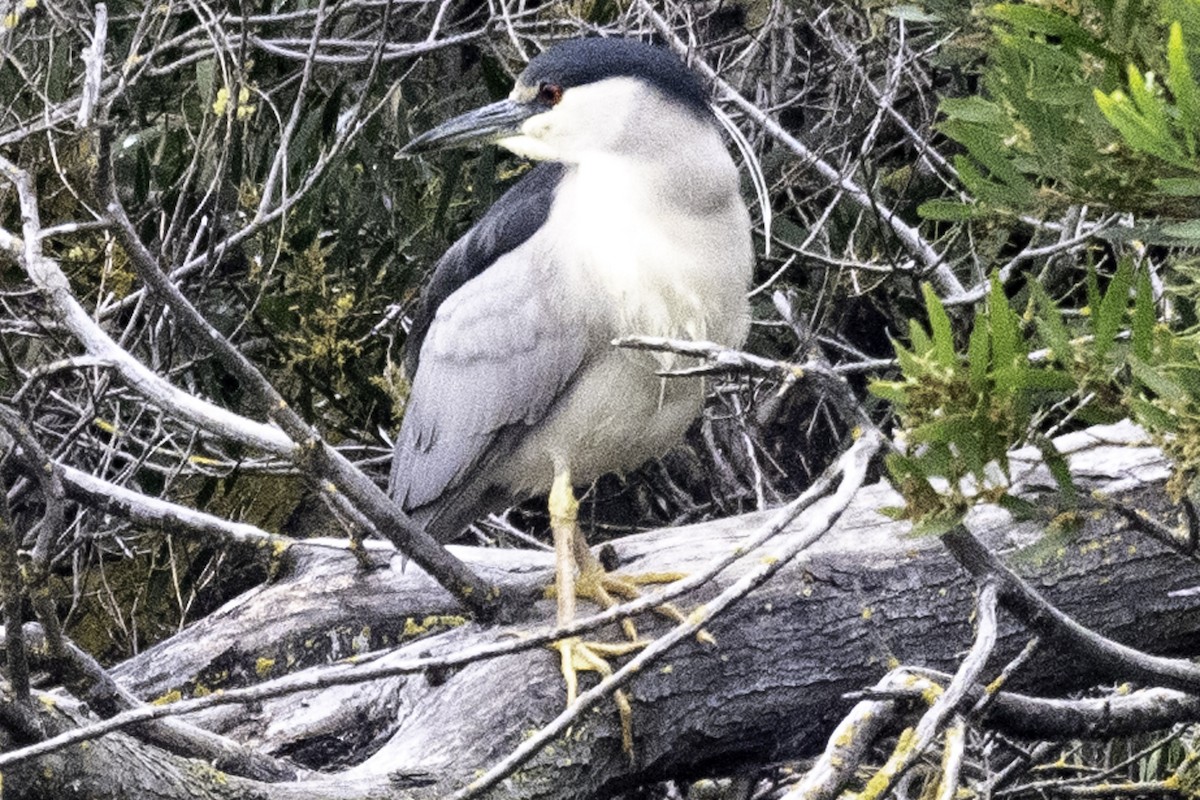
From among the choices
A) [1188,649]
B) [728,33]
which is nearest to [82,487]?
[1188,649]

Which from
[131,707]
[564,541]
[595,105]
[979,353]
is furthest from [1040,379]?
[595,105]

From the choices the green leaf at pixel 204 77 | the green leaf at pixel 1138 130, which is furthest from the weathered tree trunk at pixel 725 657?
the green leaf at pixel 204 77

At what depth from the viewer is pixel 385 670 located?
1.33 meters

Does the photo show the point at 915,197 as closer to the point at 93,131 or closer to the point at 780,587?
the point at 780,587

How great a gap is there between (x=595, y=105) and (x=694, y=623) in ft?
4.84

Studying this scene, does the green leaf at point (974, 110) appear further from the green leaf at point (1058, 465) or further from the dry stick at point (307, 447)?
the dry stick at point (307, 447)

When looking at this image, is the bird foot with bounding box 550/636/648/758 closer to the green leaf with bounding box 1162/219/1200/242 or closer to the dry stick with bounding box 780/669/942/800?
the dry stick with bounding box 780/669/942/800

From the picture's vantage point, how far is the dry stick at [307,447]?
165 cm

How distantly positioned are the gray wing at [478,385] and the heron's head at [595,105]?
0.68 ft

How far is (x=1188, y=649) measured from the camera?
2.39 meters

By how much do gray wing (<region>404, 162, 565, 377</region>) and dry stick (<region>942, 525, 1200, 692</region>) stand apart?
1.27m

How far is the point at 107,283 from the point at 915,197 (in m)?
1.81

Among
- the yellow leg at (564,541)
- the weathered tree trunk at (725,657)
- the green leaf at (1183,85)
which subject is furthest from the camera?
the yellow leg at (564,541)

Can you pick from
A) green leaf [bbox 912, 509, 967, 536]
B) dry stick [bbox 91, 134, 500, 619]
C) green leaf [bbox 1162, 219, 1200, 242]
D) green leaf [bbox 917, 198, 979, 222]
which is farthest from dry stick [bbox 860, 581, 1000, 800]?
dry stick [bbox 91, 134, 500, 619]
